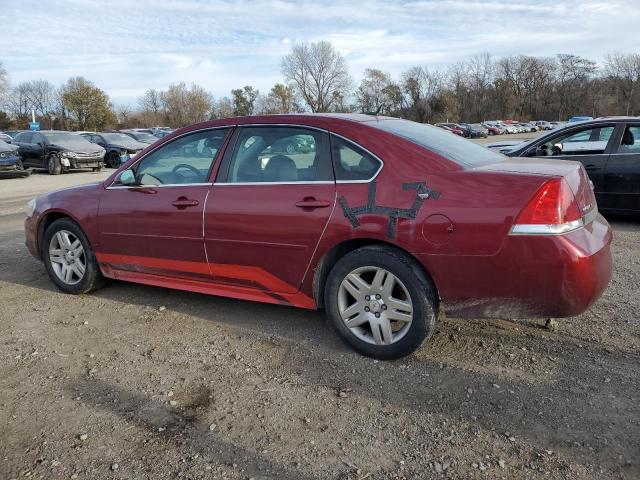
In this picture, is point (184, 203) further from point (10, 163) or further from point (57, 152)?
point (57, 152)

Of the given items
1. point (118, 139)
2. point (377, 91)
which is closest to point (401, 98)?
point (377, 91)

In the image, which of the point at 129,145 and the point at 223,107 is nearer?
the point at 129,145

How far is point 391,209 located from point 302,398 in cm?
124

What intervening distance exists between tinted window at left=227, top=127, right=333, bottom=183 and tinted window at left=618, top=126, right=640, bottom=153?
552cm

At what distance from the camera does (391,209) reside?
132 inches

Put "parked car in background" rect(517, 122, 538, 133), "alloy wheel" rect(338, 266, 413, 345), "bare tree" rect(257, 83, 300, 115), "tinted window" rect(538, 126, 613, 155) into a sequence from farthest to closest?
1. "bare tree" rect(257, 83, 300, 115)
2. "parked car in background" rect(517, 122, 538, 133)
3. "tinted window" rect(538, 126, 613, 155)
4. "alloy wheel" rect(338, 266, 413, 345)

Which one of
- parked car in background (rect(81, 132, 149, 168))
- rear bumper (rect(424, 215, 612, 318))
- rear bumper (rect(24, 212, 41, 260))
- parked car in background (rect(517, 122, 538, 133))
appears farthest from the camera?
parked car in background (rect(517, 122, 538, 133))

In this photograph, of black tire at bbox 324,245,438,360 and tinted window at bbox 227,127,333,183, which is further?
tinted window at bbox 227,127,333,183

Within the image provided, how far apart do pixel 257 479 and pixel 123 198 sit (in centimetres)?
294

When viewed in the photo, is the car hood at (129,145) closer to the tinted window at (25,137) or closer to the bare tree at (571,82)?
the tinted window at (25,137)

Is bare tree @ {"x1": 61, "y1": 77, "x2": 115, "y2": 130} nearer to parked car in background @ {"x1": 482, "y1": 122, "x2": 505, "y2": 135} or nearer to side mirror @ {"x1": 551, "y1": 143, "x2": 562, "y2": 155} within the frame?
parked car in background @ {"x1": 482, "y1": 122, "x2": 505, "y2": 135}

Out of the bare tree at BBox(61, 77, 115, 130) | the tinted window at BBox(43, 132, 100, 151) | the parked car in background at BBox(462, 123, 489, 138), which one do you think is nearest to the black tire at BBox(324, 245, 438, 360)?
the tinted window at BBox(43, 132, 100, 151)

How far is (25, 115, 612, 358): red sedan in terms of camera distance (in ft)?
10.1

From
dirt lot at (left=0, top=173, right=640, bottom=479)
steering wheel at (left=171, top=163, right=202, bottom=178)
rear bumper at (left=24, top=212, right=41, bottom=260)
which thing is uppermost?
steering wheel at (left=171, top=163, right=202, bottom=178)
